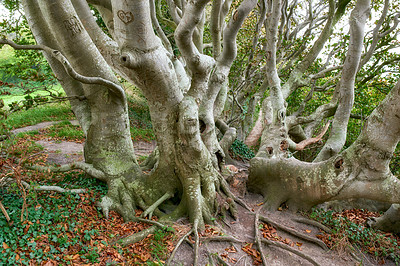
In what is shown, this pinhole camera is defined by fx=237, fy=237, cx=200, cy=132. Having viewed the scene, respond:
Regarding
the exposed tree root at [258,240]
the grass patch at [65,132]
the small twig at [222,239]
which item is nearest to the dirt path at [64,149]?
the grass patch at [65,132]

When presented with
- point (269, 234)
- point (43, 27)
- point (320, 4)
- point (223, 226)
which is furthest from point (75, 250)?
point (320, 4)

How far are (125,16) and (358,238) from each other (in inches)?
216

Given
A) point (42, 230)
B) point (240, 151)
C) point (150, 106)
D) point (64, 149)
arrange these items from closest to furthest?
point (42, 230) → point (150, 106) → point (64, 149) → point (240, 151)

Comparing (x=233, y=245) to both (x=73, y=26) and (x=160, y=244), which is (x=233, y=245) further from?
(x=73, y=26)

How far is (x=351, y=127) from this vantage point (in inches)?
412

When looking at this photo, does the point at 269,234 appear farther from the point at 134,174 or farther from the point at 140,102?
the point at 140,102

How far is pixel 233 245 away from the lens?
3.85m

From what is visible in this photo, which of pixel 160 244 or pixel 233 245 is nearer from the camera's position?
pixel 160 244

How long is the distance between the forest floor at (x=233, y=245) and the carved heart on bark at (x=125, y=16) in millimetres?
2961

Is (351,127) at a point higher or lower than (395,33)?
lower

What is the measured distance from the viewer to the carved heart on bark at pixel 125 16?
2961 millimetres

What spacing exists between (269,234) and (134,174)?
2.76 m

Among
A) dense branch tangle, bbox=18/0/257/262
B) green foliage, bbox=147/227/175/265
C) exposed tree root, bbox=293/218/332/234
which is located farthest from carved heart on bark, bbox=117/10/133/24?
exposed tree root, bbox=293/218/332/234

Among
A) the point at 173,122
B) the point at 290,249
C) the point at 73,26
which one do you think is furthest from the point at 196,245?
the point at 73,26
